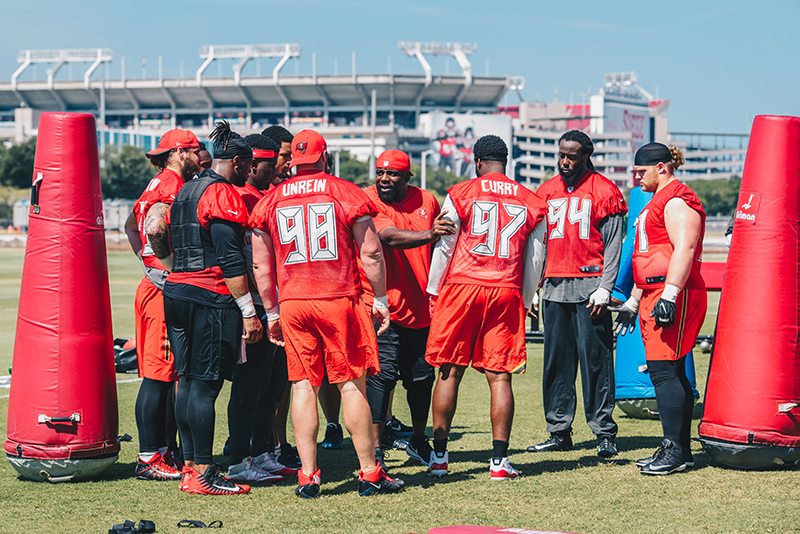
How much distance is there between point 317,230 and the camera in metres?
6.69

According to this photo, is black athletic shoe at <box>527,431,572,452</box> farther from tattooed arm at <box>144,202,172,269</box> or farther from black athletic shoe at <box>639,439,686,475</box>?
tattooed arm at <box>144,202,172,269</box>

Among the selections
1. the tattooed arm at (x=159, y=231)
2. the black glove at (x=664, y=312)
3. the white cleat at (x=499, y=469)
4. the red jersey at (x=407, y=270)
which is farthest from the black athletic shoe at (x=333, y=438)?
the black glove at (x=664, y=312)

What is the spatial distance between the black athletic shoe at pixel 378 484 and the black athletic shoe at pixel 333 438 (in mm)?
1640

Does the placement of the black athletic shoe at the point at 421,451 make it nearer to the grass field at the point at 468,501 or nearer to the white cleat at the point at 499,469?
the grass field at the point at 468,501

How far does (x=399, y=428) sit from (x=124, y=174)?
8794 cm

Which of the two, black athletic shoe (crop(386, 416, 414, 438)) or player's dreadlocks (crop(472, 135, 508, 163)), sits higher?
player's dreadlocks (crop(472, 135, 508, 163))

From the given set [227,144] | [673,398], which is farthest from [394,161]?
[673,398]

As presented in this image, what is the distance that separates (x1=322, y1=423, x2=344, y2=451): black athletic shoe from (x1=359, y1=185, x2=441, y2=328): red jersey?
3.88 ft

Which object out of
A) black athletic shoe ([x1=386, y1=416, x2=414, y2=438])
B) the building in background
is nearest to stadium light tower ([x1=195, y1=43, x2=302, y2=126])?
the building in background

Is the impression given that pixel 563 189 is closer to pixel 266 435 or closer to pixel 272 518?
pixel 266 435

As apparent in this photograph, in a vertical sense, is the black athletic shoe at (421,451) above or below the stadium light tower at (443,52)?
below

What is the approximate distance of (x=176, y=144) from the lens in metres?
7.44

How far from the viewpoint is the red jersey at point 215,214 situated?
6.74m

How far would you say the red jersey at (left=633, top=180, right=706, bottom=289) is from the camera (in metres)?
7.35
